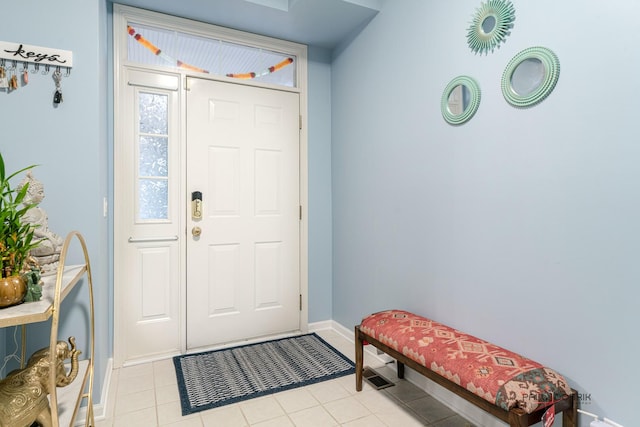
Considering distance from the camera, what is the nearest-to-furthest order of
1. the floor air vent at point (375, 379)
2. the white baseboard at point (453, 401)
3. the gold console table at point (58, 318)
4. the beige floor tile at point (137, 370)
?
the gold console table at point (58, 318) < the white baseboard at point (453, 401) < the floor air vent at point (375, 379) < the beige floor tile at point (137, 370)

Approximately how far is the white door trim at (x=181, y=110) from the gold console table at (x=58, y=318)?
2.13 ft

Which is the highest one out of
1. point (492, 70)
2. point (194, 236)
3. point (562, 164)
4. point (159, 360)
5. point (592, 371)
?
point (492, 70)

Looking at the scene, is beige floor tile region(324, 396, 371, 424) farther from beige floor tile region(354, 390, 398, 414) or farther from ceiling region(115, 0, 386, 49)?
ceiling region(115, 0, 386, 49)

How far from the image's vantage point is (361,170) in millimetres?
2777

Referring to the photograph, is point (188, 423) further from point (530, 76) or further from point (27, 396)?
point (530, 76)

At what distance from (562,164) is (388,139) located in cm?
118

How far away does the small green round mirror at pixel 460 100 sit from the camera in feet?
5.91

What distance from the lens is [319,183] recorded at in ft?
10.5

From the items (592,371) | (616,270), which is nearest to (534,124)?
(616,270)

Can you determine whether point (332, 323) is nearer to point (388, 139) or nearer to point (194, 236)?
point (194, 236)

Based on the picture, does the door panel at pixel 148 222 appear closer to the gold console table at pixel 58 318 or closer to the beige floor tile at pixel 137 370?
the beige floor tile at pixel 137 370

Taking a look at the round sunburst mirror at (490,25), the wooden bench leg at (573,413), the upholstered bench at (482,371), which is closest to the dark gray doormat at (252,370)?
the upholstered bench at (482,371)

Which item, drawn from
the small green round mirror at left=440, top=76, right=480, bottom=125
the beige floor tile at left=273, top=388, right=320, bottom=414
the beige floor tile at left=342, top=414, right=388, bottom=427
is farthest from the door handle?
the small green round mirror at left=440, top=76, right=480, bottom=125

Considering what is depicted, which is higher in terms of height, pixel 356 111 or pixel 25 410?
pixel 356 111
